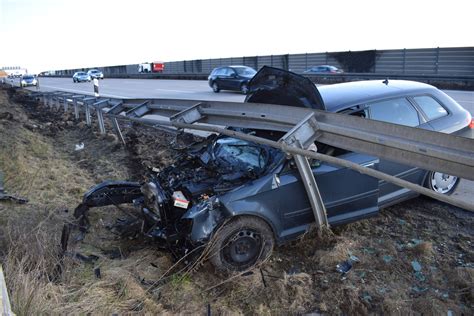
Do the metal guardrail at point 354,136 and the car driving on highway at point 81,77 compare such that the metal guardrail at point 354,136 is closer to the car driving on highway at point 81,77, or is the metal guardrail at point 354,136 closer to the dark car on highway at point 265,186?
the dark car on highway at point 265,186

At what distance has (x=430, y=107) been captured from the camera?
524cm

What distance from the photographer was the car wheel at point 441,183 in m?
5.16

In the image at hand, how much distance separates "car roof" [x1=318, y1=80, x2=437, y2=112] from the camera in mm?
4738

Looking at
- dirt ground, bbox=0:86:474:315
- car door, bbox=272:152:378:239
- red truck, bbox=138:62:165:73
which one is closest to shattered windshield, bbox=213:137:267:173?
car door, bbox=272:152:378:239

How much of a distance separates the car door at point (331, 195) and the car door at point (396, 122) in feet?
0.77

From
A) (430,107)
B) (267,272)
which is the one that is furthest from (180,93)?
(267,272)

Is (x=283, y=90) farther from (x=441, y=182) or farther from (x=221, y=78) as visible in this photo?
(x=221, y=78)

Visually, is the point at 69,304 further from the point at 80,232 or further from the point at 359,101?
the point at 359,101

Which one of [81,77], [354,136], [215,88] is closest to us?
[354,136]

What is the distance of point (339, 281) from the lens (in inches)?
149

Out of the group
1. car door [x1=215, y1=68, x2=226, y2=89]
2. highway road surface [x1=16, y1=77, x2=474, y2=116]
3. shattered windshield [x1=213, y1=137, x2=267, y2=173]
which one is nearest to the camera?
shattered windshield [x1=213, y1=137, x2=267, y2=173]

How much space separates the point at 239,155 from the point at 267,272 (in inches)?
53.6

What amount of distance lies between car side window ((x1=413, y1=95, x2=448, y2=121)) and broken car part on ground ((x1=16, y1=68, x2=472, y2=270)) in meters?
1.18

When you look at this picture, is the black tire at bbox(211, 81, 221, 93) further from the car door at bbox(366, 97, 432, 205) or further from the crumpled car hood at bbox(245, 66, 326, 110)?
the car door at bbox(366, 97, 432, 205)
